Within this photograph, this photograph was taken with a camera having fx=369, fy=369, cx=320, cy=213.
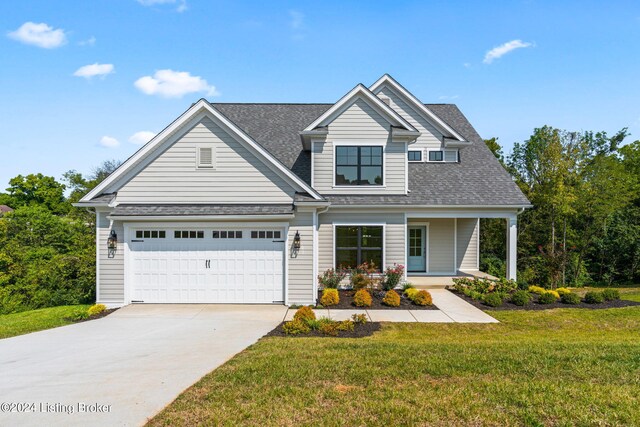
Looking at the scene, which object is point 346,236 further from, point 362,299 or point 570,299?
point 570,299

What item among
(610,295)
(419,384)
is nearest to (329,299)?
(419,384)

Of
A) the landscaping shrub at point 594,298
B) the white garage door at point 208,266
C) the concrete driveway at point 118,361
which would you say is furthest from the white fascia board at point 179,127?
the landscaping shrub at point 594,298

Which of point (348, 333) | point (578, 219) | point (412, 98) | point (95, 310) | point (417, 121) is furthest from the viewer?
point (578, 219)

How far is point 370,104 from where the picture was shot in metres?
13.9

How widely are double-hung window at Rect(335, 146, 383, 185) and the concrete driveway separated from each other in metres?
5.89

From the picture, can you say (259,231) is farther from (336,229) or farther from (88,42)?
(88,42)

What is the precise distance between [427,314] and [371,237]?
4.07 meters

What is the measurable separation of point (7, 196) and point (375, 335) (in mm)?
64231

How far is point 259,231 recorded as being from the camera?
11898mm

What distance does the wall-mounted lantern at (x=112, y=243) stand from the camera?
1155cm

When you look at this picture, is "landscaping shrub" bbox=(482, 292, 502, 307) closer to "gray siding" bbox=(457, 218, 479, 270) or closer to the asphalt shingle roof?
the asphalt shingle roof

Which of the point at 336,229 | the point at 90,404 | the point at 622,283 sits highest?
the point at 336,229

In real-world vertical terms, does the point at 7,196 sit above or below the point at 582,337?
above

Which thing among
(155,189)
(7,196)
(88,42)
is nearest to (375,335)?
(155,189)
